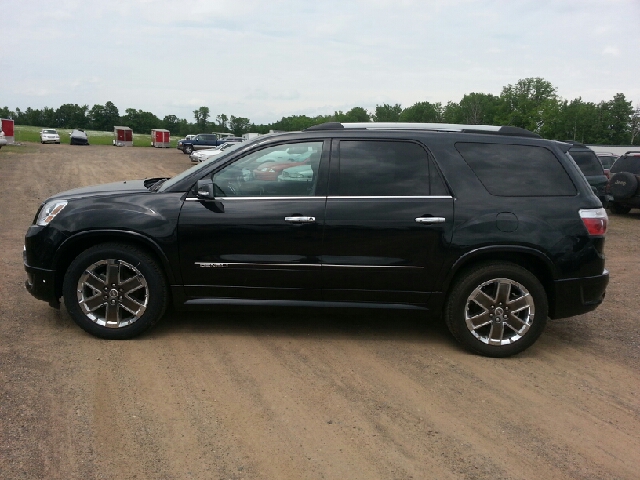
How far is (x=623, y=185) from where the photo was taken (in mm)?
14914

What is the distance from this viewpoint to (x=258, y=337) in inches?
207

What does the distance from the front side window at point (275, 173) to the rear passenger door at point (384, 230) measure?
20cm

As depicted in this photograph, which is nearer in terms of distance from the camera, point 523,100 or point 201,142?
point 201,142

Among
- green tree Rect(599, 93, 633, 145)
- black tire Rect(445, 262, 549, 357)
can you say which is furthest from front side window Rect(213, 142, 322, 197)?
green tree Rect(599, 93, 633, 145)

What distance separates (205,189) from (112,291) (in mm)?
1191

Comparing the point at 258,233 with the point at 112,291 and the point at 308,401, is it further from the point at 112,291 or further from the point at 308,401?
the point at 308,401

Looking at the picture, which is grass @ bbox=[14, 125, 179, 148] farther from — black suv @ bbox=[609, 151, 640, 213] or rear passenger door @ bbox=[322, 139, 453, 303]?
rear passenger door @ bbox=[322, 139, 453, 303]

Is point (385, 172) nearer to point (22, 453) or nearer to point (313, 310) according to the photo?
point (313, 310)

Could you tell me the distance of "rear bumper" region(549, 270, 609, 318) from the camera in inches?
195

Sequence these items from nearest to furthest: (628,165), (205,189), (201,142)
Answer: (205,189)
(628,165)
(201,142)

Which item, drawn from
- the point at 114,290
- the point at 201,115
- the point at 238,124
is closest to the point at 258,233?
the point at 114,290

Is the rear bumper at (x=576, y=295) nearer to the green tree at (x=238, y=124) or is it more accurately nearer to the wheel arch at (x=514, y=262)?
the wheel arch at (x=514, y=262)

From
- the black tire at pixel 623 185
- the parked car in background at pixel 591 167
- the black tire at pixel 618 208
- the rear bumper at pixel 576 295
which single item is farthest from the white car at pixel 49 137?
the rear bumper at pixel 576 295

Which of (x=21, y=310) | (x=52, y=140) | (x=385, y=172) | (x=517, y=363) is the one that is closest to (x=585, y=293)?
(x=517, y=363)
